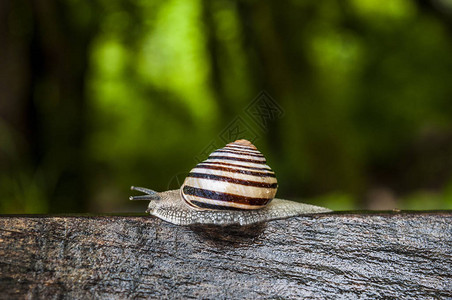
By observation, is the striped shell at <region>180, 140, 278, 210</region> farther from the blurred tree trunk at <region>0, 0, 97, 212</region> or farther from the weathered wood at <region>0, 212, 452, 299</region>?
the blurred tree trunk at <region>0, 0, 97, 212</region>

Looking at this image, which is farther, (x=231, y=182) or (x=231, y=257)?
(x=231, y=182)

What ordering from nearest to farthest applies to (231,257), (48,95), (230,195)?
(231,257), (230,195), (48,95)

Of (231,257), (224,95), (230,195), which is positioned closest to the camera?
(231,257)

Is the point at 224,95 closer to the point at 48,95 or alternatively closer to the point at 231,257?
the point at 48,95

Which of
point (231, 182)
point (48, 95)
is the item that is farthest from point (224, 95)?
point (231, 182)

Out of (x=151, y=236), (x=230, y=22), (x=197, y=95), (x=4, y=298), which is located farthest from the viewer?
(x=197, y=95)

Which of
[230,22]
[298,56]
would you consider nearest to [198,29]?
[230,22]

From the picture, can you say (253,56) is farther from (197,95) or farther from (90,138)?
(90,138)
